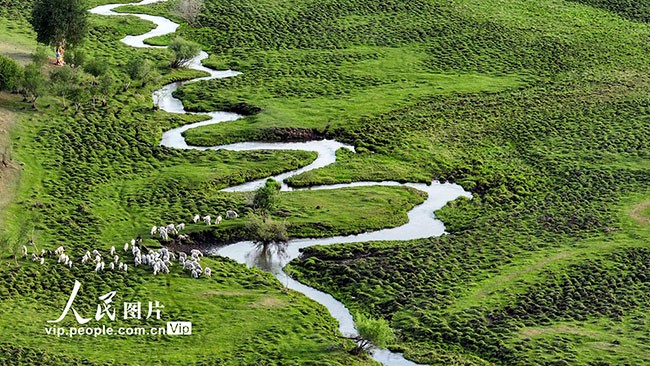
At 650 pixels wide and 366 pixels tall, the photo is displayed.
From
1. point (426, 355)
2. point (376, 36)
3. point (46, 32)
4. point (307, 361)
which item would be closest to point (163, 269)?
point (307, 361)

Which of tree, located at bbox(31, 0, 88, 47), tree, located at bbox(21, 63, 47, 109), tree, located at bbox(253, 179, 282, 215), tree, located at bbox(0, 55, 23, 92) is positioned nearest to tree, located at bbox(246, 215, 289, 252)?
tree, located at bbox(253, 179, 282, 215)

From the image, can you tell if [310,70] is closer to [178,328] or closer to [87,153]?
[87,153]

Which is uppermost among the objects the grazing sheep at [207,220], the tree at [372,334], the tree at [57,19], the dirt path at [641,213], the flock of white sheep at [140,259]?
the tree at [57,19]

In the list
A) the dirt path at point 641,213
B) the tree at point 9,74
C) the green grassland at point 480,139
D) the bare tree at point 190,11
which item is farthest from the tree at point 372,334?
the bare tree at point 190,11

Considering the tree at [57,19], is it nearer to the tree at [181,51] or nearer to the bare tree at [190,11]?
the tree at [181,51]

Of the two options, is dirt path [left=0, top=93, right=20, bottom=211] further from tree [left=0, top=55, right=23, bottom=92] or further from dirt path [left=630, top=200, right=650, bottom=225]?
dirt path [left=630, top=200, right=650, bottom=225]
